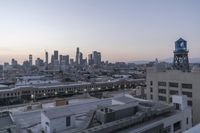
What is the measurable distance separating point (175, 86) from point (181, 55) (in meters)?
16.9

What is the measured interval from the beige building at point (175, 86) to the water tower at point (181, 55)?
12.4 meters

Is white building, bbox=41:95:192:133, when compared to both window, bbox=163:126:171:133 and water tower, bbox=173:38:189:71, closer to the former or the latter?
window, bbox=163:126:171:133

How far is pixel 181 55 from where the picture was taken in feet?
180

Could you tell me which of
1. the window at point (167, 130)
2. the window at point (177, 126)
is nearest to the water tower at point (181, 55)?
the window at point (177, 126)

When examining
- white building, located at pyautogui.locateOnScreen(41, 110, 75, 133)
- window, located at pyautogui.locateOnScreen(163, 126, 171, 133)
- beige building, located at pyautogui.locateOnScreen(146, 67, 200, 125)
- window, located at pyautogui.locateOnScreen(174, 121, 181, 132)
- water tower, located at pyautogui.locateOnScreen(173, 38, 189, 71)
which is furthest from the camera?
water tower, located at pyautogui.locateOnScreen(173, 38, 189, 71)

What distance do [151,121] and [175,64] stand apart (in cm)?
4009

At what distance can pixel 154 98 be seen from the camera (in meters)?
45.3

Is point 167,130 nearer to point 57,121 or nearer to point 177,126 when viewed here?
point 177,126

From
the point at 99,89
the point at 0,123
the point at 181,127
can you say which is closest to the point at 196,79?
the point at 181,127

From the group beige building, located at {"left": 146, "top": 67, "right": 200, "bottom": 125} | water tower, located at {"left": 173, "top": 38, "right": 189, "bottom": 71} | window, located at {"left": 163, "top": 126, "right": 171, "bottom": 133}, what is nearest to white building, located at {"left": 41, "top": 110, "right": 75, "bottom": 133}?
window, located at {"left": 163, "top": 126, "right": 171, "bottom": 133}

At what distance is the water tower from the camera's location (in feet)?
175

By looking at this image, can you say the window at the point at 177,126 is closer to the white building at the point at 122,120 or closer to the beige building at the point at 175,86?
the white building at the point at 122,120

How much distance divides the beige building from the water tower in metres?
12.4

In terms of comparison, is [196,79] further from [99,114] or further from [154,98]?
[99,114]
